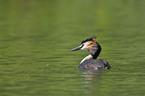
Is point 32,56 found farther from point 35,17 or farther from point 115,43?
point 35,17

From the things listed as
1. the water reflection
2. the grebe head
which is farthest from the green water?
the grebe head

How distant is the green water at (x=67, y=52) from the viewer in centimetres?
1403

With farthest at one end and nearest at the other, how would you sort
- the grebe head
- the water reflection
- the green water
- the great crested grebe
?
the grebe head → the great crested grebe → the water reflection → the green water

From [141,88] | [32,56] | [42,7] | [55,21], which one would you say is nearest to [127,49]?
[32,56]

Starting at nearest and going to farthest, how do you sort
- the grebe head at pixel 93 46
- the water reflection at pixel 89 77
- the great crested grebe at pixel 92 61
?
the water reflection at pixel 89 77 < the great crested grebe at pixel 92 61 < the grebe head at pixel 93 46

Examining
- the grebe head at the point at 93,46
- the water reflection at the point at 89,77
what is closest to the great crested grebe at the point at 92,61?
the grebe head at the point at 93,46

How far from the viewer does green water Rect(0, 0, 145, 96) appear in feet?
46.0

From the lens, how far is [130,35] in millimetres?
26172

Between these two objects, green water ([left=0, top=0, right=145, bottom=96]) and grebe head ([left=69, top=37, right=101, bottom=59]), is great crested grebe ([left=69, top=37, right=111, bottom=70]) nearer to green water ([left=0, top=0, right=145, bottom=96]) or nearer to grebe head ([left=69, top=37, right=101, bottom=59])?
grebe head ([left=69, top=37, right=101, bottom=59])

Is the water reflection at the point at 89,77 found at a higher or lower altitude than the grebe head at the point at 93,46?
lower

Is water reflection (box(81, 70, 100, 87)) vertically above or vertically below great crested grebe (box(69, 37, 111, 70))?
below

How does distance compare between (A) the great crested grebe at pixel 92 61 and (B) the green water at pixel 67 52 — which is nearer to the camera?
(B) the green water at pixel 67 52

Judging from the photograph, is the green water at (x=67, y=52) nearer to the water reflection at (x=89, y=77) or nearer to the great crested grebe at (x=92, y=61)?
the water reflection at (x=89, y=77)

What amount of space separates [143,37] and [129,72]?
947cm
